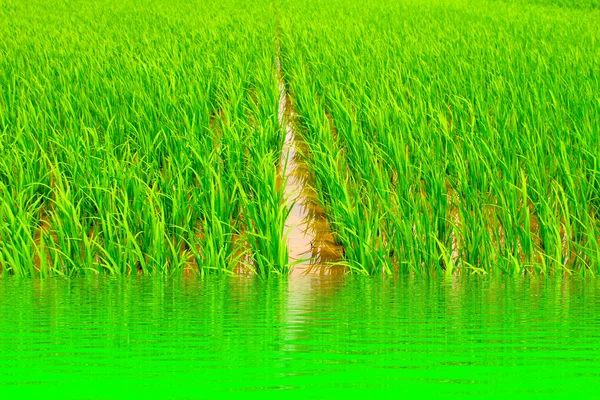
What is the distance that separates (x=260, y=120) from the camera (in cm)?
409

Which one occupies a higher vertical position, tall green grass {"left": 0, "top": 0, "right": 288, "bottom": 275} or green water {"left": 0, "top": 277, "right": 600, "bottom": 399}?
tall green grass {"left": 0, "top": 0, "right": 288, "bottom": 275}

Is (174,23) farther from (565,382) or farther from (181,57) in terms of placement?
(565,382)

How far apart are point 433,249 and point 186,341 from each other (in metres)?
1.51

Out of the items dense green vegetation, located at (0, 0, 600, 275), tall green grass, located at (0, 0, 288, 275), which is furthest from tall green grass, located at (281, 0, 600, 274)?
tall green grass, located at (0, 0, 288, 275)

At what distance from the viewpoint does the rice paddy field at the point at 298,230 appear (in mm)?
951

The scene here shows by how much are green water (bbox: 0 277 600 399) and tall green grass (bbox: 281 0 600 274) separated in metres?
0.86

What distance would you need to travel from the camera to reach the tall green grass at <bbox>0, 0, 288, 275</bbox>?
248 centimetres

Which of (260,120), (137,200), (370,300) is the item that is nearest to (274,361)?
(370,300)

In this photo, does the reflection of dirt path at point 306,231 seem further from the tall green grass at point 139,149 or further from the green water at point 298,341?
the green water at point 298,341

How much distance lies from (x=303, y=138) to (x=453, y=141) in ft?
3.19

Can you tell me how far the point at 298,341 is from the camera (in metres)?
1.08

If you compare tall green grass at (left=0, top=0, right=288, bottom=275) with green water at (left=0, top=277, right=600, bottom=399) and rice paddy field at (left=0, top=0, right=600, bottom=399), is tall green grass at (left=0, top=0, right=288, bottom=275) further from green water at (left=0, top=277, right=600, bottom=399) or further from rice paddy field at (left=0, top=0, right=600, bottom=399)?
green water at (left=0, top=277, right=600, bottom=399)

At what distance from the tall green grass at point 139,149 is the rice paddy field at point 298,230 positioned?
2 cm

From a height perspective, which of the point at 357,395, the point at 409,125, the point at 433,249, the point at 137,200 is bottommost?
the point at 357,395
